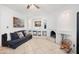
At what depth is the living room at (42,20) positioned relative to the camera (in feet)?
5.34

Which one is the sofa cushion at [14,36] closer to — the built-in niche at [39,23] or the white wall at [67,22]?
the built-in niche at [39,23]

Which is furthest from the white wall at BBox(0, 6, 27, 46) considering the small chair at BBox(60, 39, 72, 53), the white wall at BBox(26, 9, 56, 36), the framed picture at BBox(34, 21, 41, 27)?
the small chair at BBox(60, 39, 72, 53)

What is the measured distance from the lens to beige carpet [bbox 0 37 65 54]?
1648 mm

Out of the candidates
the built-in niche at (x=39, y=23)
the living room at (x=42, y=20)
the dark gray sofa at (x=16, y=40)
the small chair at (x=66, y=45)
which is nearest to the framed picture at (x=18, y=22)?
the living room at (x=42, y=20)

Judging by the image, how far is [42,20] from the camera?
1757mm

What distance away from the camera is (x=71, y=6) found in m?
1.62

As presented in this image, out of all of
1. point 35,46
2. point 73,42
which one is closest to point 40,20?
point 35,46

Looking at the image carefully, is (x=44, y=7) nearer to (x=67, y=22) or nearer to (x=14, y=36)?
(x=67, y=22)

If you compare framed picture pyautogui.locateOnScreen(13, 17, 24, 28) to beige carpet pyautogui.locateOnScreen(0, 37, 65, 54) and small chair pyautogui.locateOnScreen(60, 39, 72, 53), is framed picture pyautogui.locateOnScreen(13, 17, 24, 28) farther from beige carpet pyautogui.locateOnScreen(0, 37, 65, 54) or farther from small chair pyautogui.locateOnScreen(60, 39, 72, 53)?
small chair pyautogui.locateOnScreen(60, 39, 72, 53)
